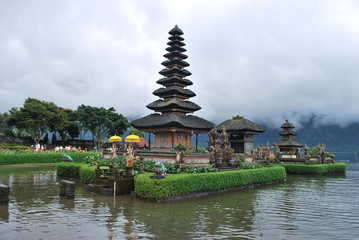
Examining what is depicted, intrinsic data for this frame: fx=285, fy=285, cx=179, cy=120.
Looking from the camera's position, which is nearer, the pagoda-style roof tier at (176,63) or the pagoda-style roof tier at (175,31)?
the pagoda-style roof tier at (176,63)

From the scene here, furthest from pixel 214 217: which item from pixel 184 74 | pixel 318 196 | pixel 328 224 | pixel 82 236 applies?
pixel 184 74

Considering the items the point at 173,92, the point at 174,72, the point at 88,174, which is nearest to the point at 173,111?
the point at 173,92

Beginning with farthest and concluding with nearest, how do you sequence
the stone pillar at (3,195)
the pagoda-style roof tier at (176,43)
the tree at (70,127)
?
the tree at (70,127) → the pagoda-style roof tier at (176,43) → the stone pillar at (3,195)

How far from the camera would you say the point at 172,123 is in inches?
1206

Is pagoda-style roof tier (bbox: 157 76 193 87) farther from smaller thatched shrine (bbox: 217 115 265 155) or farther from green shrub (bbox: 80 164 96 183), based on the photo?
green shrub (bbox: 80 164 96 183)

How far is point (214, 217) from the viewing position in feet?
40.9

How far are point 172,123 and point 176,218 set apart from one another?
62.3 ft

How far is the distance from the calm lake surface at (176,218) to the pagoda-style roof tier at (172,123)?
Answer: 14012 millimetres

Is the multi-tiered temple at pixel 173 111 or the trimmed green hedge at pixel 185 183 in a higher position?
the multi-tiered temple at pixel 173 111

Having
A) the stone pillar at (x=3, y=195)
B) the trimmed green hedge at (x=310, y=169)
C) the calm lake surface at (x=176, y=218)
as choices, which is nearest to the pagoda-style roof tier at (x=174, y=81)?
the trimmed green hedge at (x=310, y=169)

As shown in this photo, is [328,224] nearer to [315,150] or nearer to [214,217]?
[214,217]

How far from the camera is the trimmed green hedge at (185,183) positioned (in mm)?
15274

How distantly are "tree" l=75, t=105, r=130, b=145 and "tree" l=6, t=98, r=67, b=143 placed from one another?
5835mm

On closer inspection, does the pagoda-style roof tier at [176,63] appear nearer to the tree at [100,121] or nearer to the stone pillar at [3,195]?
the stone pillar at [3,195]
